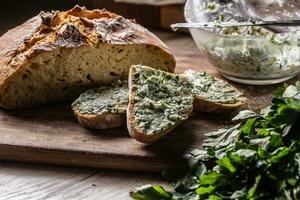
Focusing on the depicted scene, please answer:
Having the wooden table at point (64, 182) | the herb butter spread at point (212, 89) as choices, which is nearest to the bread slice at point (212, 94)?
the herb butter spread at point (212, 89)

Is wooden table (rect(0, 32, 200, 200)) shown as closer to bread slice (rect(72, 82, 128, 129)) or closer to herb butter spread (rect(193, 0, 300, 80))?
bread slice (rect(72, 82, 128, 129))

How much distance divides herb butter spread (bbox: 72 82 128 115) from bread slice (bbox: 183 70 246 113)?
28 centimetres

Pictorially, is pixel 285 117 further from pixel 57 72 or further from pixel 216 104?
pixel 57 72

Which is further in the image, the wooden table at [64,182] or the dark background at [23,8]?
the dark background at [23,8]

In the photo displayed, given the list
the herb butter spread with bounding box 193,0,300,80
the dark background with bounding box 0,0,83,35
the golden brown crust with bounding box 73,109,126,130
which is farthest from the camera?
the dark background with bounding box 0,0,83,35

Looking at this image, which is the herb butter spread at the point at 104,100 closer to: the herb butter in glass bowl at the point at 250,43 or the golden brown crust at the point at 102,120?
the golden brown crust at the point at 102,120

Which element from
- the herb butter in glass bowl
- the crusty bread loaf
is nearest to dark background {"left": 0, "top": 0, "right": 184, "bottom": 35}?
the herb butter in glass bowl

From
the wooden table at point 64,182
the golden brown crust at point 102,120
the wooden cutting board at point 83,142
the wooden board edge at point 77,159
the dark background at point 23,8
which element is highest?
the dark background at point 23,8

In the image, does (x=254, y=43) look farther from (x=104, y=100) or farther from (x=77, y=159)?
(x=77, y=159)

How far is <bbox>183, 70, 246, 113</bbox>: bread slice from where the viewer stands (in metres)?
2.45

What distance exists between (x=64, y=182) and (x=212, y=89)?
75cm

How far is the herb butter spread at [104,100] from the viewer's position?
2365mm

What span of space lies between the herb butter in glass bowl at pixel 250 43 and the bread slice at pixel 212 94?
0.14 meters

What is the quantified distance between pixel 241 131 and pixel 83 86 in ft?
2.79
